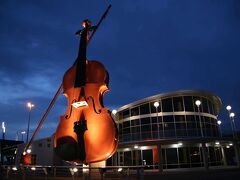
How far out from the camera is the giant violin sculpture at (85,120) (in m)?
4.09

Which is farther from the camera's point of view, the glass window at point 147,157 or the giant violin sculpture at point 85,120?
the glass window at point 147,157

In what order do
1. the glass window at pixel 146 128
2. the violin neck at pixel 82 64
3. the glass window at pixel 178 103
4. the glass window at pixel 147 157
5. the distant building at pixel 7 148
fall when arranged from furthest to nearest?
the distant building at pixel 7 148 < the glass window at pixel 146 128 < the glass window at pixel 178 103 < the glass window at pixel 147 157 < the violin neck at pixel 82 64

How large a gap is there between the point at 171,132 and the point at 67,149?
22.3 m

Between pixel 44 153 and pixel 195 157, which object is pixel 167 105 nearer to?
pixel 195 157

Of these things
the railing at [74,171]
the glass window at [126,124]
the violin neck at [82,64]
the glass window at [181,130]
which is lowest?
the railing at [74,171]

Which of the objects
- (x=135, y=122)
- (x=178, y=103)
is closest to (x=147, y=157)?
(x=135, y=122)

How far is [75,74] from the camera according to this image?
5.27 meters

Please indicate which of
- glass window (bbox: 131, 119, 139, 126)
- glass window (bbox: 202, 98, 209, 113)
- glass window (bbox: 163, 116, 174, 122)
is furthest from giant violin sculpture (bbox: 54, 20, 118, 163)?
glass window (bbox: 202, 98, 209, 113)

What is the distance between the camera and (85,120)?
14.4ft

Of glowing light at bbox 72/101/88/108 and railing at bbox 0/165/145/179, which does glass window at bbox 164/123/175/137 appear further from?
glowing light at bbox 72/101/88/108

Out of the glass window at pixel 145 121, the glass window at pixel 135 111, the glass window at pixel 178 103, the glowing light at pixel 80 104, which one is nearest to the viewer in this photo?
the glowing light at pixel 80 104

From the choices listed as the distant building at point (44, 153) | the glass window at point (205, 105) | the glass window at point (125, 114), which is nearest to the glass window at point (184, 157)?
the glass window at point (205, 105)

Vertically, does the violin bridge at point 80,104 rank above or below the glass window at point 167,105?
below

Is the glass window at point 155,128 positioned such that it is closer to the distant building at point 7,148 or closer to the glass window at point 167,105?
the glass window at point 167,105
